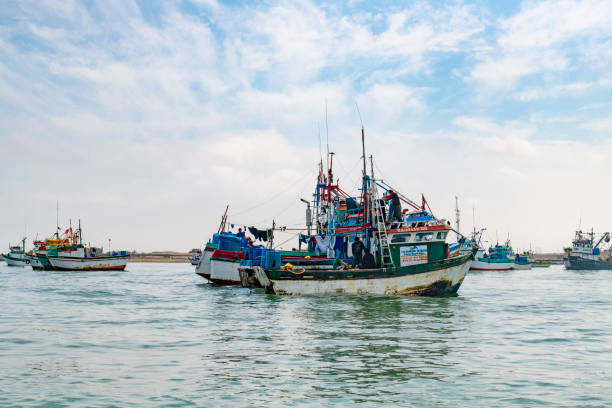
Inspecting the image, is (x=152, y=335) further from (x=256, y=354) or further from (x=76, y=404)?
(x=76, y=404)

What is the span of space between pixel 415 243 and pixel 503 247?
259ft

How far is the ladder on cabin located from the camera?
1240 inches

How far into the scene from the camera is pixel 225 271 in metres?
46.6

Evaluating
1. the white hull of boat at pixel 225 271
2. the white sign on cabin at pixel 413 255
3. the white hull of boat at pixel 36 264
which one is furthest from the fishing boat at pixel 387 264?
the white hull of boat at pixel 36 264

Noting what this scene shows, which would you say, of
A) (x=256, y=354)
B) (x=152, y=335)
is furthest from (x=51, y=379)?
(x=152, y=335)

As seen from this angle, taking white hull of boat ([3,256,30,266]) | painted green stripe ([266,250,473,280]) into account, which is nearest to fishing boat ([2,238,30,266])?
white hull of boat ([3,256,30,266])

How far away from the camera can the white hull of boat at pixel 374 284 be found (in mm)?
30391

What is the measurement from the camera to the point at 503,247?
105 meters

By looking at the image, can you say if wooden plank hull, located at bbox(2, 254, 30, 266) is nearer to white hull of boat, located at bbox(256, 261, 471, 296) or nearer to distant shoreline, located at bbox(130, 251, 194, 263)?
distant shoreline, located at bbox(130, 251, 194, 263)

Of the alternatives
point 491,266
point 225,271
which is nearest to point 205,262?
point 225,271

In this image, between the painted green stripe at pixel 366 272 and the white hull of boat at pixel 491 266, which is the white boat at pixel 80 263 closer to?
the painted green stripe at pixel 366 272

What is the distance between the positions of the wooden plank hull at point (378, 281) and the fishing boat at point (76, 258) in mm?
57544

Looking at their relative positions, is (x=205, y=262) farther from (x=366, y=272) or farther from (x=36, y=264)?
(x=36, y=264)

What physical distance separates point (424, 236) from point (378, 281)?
4698mm
